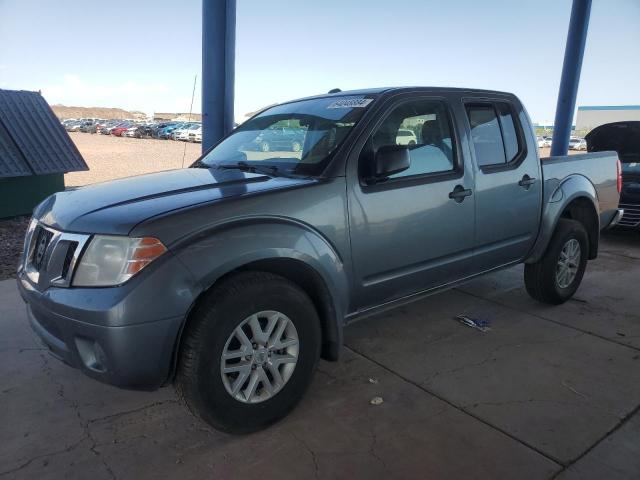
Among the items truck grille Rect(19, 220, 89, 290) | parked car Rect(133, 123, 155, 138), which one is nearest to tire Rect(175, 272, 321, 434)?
truck grille Rect(19, 220, 89, 290)

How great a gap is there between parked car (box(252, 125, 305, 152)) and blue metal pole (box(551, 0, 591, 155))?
28.4ft

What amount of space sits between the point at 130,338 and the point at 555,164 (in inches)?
147

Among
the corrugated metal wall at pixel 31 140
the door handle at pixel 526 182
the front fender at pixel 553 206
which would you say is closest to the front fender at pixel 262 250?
the door handle at pixel 526 182

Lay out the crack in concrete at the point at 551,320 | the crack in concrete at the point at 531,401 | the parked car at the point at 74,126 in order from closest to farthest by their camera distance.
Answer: the crack in concrete at the point at 531,401
the crack in concrete at the point at 551,320
the parked car at the point at 74,126

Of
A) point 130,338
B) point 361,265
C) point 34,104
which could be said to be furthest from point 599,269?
point 34,104

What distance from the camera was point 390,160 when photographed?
2.86 metres

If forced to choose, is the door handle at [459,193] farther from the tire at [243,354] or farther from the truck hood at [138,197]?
the tire at [243,354]

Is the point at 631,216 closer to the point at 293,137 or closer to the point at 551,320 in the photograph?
the point at 551,320

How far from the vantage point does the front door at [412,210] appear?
9.68 feet

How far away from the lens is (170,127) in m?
46.7

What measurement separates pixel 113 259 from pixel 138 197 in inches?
20.6

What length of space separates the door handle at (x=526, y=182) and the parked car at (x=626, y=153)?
4.15 m

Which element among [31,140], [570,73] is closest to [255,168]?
[31,140]

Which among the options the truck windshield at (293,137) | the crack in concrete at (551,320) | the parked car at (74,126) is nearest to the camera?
the truck windshield at (293,137)
